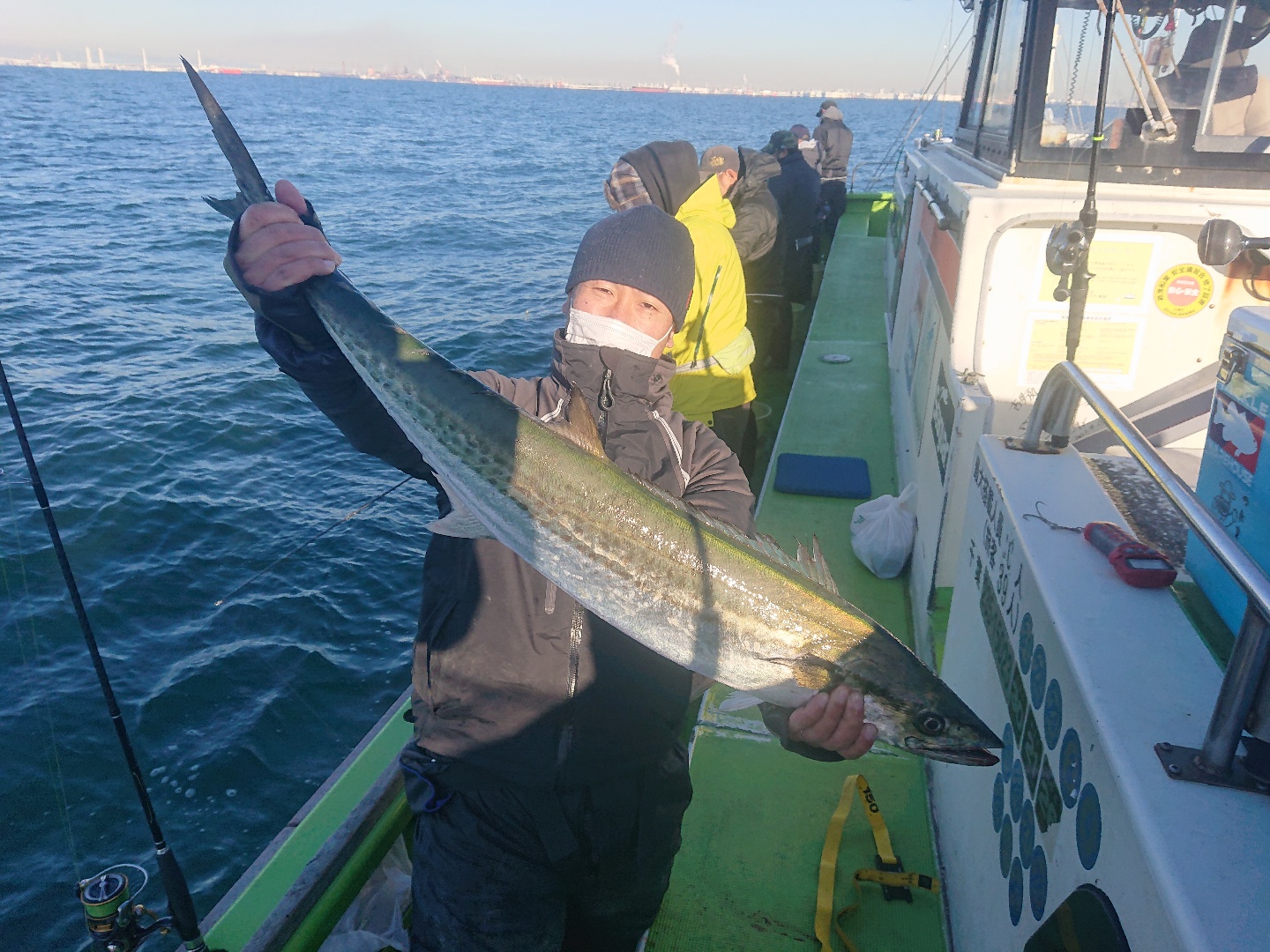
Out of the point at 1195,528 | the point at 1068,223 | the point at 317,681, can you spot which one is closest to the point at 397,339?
the point at 1195,528

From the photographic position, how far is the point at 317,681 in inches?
291

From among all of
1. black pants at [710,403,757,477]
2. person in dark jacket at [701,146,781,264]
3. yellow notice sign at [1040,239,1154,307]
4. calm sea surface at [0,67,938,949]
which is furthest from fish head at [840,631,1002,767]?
person in dark jacket at [701,146,781,264]

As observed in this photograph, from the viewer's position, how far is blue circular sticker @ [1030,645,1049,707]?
2039 mm

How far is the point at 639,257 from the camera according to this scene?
9.11ft

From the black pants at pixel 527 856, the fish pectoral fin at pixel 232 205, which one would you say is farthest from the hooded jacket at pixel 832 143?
the black pants at pixel 527 856

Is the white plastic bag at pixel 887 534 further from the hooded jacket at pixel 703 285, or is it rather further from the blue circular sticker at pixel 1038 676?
the blue circular sticker at pixel 1038 676

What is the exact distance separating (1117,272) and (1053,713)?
2.54 meters

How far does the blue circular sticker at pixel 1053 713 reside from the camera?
1.90 metres

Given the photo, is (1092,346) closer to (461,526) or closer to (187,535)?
(461,526)

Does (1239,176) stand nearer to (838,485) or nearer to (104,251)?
(838,485)

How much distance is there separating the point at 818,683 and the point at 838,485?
386 centimetres

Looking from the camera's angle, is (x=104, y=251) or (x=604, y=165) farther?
(x=604, y=165)

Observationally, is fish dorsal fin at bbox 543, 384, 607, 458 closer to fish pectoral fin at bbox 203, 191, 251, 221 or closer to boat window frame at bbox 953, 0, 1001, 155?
fish pectoral fin at bbox 203, 191, 251, 221

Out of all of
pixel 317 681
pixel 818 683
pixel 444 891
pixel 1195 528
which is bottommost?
pixel 317 681
